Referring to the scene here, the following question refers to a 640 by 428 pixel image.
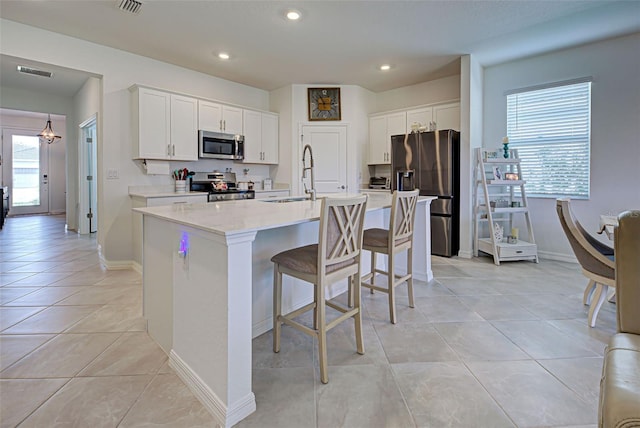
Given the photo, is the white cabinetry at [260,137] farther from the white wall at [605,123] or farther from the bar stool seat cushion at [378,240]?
the white wall at [605,123]

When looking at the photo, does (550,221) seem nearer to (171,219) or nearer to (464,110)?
(464,110)

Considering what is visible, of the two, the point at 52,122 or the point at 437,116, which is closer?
the point at 437,116

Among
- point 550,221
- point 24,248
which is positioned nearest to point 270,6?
point 550,221

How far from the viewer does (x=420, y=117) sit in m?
5.05

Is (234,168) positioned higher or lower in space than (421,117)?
lower

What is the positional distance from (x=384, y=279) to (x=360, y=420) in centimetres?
206

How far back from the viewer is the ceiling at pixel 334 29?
2.96 metres

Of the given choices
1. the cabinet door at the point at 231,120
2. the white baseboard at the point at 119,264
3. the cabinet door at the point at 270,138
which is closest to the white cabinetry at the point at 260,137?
the cabinet door at the point at 270,138

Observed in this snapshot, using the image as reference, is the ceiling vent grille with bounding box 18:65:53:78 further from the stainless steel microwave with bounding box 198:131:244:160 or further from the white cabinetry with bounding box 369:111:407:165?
the white cabinetry with bounding box 369:111:407:165

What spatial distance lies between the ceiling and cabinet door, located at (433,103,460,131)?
0.54 meters

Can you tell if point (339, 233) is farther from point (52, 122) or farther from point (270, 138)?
point (52, 122)

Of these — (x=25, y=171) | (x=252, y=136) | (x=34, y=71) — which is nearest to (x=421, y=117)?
(x=252, y=136)

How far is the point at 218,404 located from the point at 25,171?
10784mm

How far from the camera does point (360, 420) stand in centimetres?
140
